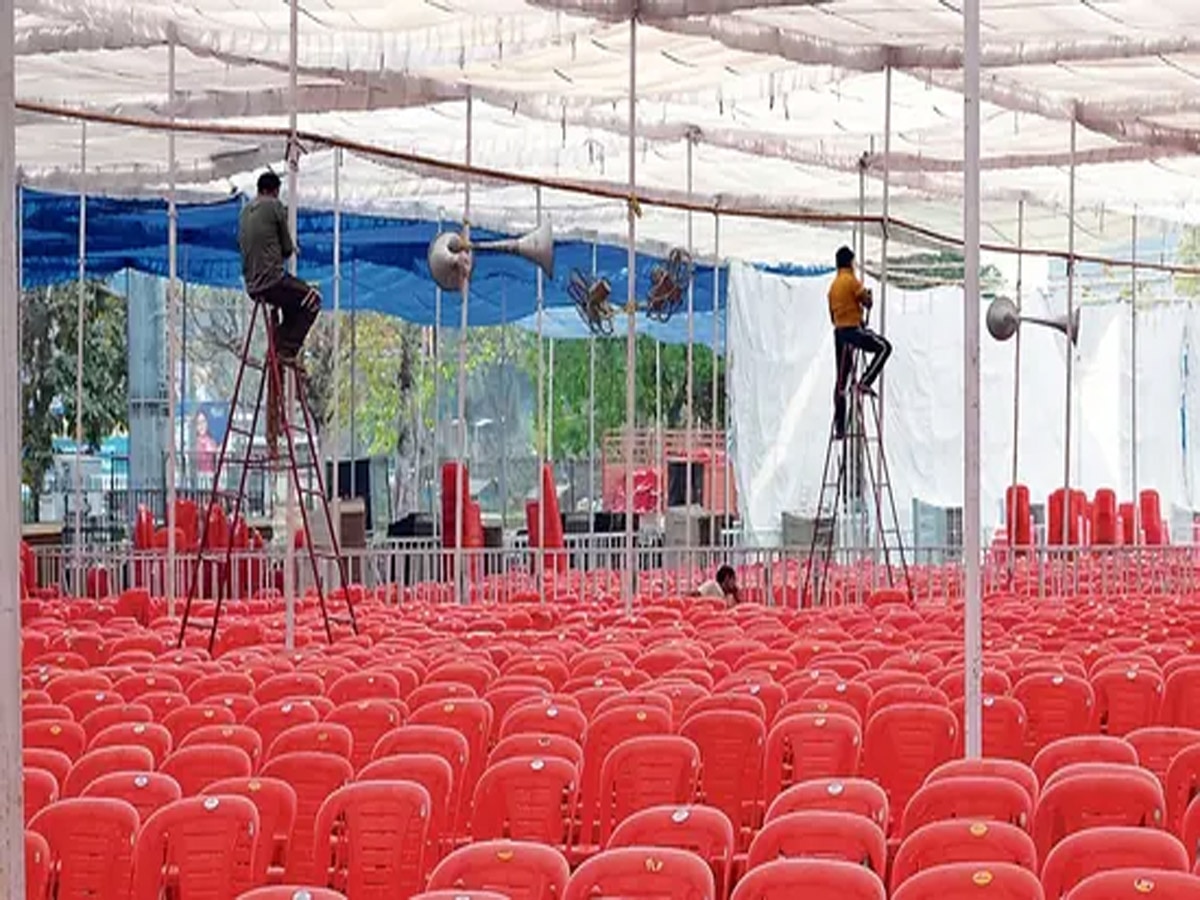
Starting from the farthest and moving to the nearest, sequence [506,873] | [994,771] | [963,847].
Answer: [994,771], [963,847], [506,873]

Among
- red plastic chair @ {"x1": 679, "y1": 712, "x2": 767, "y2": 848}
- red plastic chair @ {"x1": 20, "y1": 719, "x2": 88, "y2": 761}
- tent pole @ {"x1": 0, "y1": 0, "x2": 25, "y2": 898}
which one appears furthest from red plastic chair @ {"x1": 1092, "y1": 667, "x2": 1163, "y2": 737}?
tent pole @ {"x1": 0, "y1": 0, "x2": 25, "y2": 898}

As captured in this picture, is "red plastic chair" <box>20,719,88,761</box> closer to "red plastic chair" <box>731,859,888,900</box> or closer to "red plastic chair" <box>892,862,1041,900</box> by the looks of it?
"red plastic chair" <box>731,859,888,900</box>

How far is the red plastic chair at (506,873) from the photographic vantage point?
7875mm

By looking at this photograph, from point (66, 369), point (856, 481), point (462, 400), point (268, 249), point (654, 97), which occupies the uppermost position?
point (654, 97)

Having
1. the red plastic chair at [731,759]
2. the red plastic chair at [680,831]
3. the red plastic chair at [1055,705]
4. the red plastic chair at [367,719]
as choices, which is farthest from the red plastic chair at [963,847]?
the red plastic chair at [1055,705]

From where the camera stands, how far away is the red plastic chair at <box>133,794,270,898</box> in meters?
8.87

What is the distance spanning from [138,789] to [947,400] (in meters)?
30.2

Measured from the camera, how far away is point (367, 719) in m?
12.0

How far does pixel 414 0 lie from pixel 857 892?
490 inches

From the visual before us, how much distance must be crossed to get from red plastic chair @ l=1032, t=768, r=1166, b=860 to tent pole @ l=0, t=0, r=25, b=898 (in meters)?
5.18

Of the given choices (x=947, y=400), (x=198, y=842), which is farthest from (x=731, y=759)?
(x=947, y=400)

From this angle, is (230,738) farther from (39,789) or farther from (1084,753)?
(1084,753)

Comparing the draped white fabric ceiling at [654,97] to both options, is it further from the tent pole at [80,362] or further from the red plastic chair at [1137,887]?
the red plastic chair at [1137,887]

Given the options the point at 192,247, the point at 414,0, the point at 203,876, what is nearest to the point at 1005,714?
the point at 203,876
